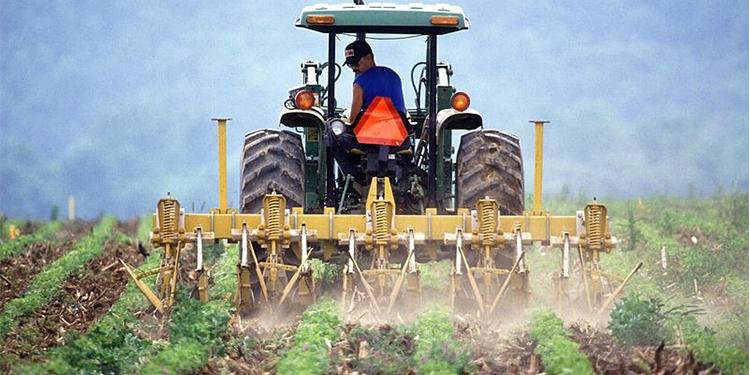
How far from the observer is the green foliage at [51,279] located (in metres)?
13.1

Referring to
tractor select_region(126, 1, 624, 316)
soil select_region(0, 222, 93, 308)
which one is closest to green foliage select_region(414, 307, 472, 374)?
tractor select_region(126, 1, 624, 316)

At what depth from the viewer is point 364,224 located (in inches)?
487

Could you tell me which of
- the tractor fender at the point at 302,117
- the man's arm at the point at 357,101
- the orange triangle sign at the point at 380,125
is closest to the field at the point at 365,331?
the orange triangle sign at the point at 380,125

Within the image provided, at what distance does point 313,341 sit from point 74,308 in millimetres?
3803

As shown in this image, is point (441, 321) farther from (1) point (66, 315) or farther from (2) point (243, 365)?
(1) point (66, 315)

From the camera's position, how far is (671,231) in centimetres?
1952

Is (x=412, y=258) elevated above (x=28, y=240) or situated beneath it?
situated beneath

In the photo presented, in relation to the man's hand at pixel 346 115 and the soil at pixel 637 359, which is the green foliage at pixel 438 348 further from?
the man's hand at pixel 346 115

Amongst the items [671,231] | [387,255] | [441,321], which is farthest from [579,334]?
[671,231]

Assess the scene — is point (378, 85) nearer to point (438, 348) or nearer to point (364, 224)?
point (364, 224)

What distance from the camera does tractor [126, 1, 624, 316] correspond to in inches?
478

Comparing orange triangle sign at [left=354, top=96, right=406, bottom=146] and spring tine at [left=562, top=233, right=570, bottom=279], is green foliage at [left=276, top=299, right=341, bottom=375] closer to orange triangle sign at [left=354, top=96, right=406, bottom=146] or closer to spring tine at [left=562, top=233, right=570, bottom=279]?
orange triangle sign at [left=354, top=96, right=406, bottom=146]

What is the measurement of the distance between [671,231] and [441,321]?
8924 mm

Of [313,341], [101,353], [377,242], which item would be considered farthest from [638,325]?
[101,353]
